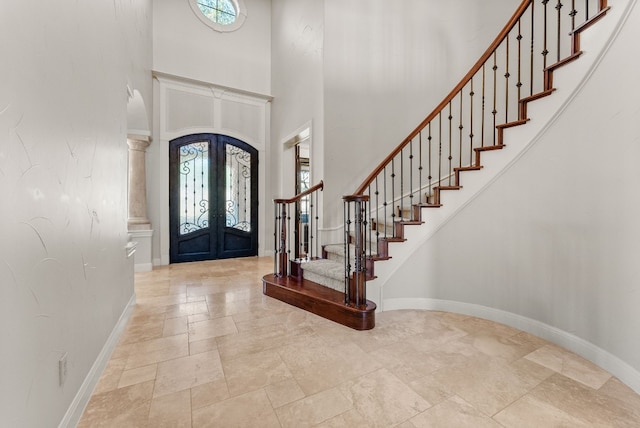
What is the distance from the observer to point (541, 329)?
2393 mm

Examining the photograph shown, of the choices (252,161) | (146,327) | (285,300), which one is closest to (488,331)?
(285,300)

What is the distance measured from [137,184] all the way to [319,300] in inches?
154

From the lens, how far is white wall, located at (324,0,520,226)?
A: 4.18m

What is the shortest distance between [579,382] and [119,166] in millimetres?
3772

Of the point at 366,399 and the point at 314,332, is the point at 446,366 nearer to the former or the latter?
the point at 366,399

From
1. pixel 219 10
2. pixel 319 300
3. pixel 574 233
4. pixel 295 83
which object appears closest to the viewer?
pixel 574 233

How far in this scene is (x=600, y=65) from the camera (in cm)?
196

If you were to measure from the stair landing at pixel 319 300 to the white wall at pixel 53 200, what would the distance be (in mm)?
1621

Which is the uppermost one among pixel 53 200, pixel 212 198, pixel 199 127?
pixel 199 127

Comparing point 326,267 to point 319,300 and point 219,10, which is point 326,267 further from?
point 219,10

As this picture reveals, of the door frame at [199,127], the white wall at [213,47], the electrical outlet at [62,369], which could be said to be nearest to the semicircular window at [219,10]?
the white wall at [213,47]

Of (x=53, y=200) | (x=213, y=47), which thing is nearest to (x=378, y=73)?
(x=213, y=47)

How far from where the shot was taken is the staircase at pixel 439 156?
8.37ft

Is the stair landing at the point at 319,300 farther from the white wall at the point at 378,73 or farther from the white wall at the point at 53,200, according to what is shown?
the white wall at the point at 53,200
